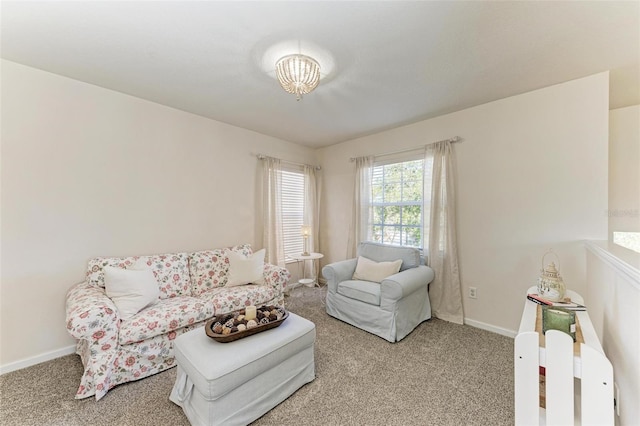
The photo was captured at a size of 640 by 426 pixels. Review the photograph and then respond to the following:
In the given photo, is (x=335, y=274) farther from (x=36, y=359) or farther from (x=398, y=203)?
(x=36, y=359)

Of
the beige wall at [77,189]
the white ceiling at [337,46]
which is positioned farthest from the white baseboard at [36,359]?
the white ceiling at [337,46]

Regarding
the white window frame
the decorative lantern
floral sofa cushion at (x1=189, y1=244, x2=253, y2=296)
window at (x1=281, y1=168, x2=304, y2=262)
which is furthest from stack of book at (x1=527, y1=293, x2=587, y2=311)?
window at (x1=281, y1=168, x2=304, y2=262)

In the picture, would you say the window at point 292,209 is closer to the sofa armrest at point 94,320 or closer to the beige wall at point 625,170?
the sofa armrest at point 94,320

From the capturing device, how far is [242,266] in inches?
113

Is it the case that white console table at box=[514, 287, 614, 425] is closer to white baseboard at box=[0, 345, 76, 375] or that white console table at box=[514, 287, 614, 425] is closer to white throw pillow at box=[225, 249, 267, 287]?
white throw pillow at box=[225, 249, 267, 287]

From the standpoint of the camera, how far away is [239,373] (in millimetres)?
1435

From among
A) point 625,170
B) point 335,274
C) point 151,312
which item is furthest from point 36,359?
point 625,170

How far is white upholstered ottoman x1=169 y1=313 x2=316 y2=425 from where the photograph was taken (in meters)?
1.38

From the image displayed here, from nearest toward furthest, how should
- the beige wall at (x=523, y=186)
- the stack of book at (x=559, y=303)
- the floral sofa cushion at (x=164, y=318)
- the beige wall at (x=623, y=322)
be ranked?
1. the beige wall at (x=623, y=322)
2. the stack of book at (x=559, y=303)
3. the floral sofa cushion at (x=164, y=318)
4. the beige wall at (x=523, y=186)

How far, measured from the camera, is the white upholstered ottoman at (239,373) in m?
1.38

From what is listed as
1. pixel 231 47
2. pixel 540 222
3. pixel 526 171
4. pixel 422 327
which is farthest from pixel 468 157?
pixel 231 47

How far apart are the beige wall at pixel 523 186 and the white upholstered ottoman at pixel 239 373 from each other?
2193 millimetres

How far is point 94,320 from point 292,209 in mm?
2791

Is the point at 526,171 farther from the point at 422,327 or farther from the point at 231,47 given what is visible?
the point at 231,47
